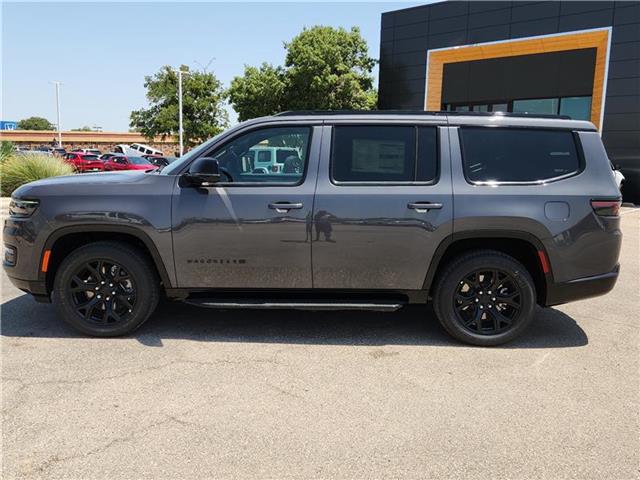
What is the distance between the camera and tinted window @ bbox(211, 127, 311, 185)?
4207 mm

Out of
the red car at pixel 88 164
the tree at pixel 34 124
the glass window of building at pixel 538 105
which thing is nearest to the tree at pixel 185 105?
the red car at pixel 88 164

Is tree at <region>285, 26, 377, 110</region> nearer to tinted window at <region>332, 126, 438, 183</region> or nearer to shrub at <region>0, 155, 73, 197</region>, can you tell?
shrub at <region>0, 155, 73, 197</region>

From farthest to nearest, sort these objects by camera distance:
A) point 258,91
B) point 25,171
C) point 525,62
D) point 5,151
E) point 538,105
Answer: point 258,91 → point 538,105 → point 525,62 → point 5,151 → point 25,171

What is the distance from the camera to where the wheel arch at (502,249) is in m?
4.05

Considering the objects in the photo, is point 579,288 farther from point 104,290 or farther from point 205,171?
point 104,290

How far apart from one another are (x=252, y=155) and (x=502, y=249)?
2.26 meters

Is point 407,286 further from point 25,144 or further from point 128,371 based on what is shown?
point 25,144

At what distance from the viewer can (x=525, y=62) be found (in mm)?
20406

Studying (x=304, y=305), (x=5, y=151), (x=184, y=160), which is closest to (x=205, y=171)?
(x=184, y=160)

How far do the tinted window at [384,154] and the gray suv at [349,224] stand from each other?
0.01m

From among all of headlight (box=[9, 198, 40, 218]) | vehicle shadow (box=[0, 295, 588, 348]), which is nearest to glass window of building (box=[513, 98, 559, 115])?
vehicle shadow (box=[0, 295, 588, 348])

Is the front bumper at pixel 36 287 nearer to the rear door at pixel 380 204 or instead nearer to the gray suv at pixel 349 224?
the gray suv at pixel 349 224

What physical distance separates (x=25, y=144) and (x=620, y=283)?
8176 centimetres

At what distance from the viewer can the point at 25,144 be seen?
72438 mm
